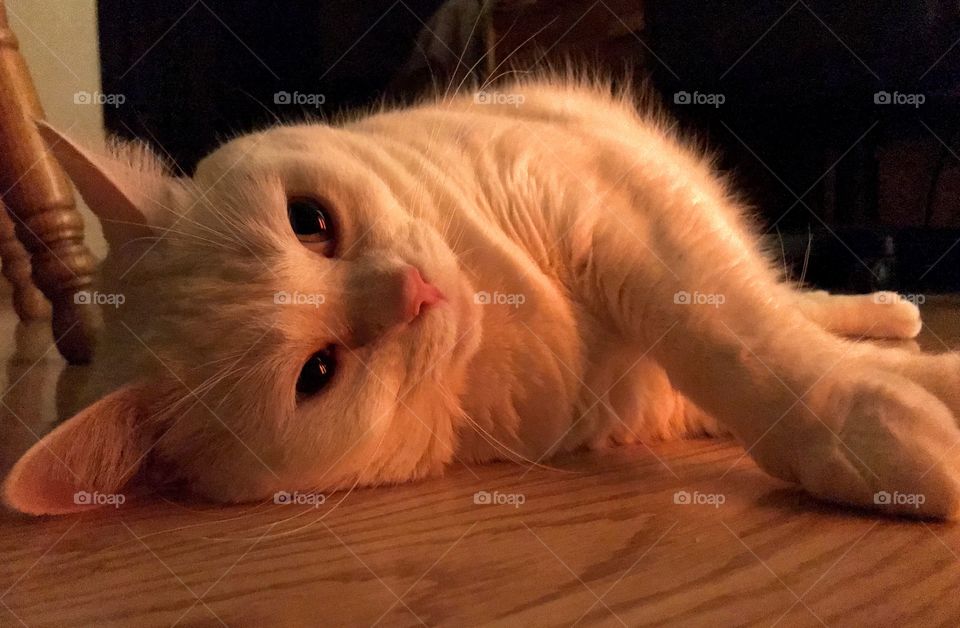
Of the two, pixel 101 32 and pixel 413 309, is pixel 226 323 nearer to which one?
pixel 413 309

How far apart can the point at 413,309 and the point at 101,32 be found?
2427mm

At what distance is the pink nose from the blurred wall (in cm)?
184

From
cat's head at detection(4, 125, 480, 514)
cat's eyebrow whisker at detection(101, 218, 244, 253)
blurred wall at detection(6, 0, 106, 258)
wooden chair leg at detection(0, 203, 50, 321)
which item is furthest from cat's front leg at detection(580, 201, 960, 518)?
wooden chair leg at detection(0, 203, 50, 321)

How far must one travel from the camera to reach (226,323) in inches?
40.5

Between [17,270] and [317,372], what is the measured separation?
8.08 feet

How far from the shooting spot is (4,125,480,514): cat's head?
1.03 m

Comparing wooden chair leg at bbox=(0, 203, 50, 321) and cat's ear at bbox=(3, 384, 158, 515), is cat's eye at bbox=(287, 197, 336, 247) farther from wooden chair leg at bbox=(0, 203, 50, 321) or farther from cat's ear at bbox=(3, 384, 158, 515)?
wooden chair leg at bbox=(0, 203, 50, 321)

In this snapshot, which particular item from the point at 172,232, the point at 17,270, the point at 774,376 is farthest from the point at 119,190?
the point at 17,270

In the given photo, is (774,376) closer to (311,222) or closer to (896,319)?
(311,222)

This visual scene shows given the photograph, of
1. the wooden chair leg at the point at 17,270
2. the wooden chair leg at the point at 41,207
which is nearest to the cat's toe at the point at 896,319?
the wooden chair leg at the point at 41,207

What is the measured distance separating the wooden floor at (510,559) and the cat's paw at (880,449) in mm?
32

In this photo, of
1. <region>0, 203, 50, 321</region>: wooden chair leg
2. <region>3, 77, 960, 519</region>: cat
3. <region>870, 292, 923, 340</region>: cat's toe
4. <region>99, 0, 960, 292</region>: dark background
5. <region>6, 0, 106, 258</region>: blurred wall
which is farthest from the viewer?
<region>0, 203, 50, 321</region>: wooden chair leg

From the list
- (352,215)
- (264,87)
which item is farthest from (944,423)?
(264,87)

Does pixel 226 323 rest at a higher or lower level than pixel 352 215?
lower
